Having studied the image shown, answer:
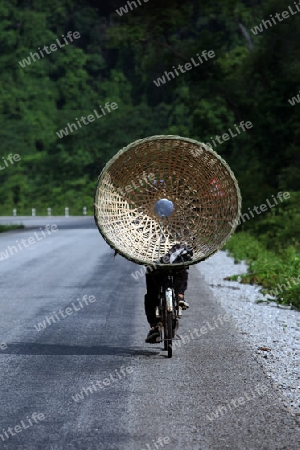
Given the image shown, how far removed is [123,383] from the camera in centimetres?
900

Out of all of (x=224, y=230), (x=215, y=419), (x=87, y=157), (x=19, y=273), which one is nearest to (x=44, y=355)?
(x=224, y=230)

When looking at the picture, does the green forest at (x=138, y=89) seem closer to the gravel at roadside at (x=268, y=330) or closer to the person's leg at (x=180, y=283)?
the gravel at roadside at (x=268, y=330)

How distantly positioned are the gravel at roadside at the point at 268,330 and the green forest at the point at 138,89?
14.7m

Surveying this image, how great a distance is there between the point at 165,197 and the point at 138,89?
A: 242ft

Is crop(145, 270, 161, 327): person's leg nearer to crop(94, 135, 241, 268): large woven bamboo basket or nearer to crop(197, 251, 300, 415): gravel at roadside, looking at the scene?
crop(94, 135, 241, 268): large woven bamboo basket

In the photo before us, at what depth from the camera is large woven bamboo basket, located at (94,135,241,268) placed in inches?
417

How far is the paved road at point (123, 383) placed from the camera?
7039mm

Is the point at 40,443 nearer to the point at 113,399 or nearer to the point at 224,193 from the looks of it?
the point at 113,399

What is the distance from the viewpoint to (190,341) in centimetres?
1170

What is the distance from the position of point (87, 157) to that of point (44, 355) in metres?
65.6

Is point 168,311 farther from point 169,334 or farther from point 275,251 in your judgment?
point 275,251

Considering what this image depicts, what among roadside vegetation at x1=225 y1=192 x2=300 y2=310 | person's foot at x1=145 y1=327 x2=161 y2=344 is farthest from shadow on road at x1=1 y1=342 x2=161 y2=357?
roadside vegetation at x1=225 y1=192 x2=300 y2=310

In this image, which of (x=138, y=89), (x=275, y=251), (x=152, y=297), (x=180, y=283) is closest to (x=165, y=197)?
(x=180, y=283)

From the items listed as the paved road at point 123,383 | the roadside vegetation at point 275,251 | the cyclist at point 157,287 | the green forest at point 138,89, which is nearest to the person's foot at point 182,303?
the cyclist at point 157,287
